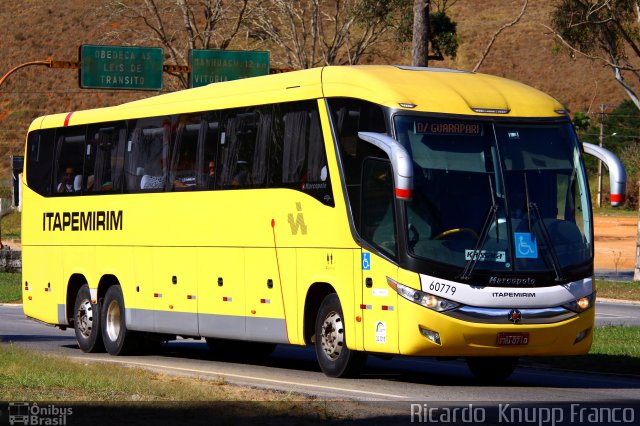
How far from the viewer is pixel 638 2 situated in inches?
1582

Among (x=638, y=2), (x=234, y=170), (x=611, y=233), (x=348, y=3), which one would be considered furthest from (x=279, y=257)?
(x=611, y=233)

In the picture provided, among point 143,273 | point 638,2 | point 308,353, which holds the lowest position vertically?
point 308,353

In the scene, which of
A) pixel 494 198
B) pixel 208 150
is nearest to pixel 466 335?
pixel 494 198

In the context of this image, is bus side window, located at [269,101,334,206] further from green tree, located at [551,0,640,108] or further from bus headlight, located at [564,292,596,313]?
green tree, located at [551,0,640,108]

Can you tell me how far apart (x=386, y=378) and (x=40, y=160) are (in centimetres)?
904

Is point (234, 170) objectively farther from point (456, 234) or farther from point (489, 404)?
point (489, 404)

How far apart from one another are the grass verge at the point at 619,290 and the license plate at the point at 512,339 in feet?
70.6

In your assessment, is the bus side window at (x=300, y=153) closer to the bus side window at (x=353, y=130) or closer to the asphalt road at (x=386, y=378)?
the bus side window at (x=353, y=130)

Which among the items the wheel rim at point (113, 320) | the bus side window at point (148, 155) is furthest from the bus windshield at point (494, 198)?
the wheel rim at point (113, 320)

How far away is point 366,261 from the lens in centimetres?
1584

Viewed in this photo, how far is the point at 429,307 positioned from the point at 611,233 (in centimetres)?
5209

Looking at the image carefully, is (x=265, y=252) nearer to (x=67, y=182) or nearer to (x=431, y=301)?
(x=431, y=301)

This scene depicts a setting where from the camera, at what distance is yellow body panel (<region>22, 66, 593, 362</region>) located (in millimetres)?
15547

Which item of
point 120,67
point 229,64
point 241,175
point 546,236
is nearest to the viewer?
point 546,236
